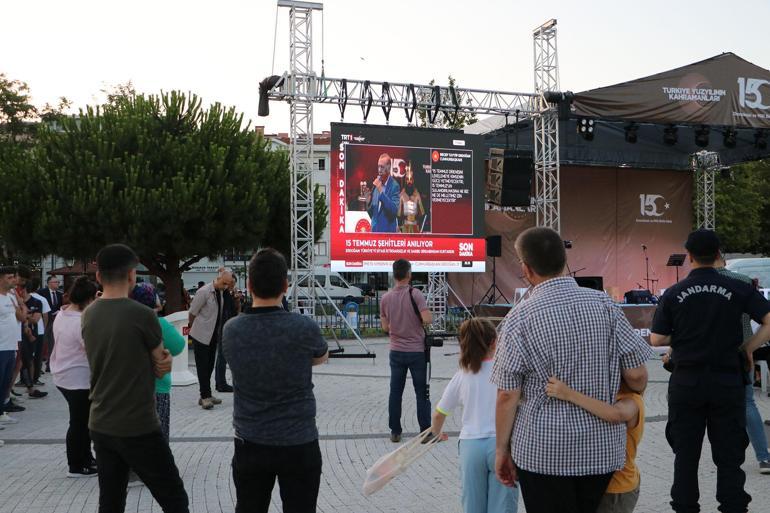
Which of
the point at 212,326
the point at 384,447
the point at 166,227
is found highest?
the point at 166,227

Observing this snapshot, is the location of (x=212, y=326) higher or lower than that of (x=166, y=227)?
lower

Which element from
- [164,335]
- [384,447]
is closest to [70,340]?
[164,335]

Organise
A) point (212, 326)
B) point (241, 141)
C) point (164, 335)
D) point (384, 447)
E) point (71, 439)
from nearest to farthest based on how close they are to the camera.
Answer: point (164, 335)
point (71, 439)
point (384, 447)
point (212, 326)
point (241, 141)

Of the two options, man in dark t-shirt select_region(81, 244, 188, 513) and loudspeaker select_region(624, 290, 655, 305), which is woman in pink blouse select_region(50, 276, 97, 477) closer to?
man in dark t-shirt select_region(81, 244, 188, 513)

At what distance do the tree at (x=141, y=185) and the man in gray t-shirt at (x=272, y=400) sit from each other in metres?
19.5

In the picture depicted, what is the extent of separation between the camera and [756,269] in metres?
14.8

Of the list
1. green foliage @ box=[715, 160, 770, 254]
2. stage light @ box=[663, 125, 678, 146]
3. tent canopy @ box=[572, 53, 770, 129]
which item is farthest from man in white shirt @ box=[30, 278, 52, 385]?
green foliage @ box=[715, 160, 770, 254]

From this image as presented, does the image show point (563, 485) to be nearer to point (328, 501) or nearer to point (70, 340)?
point (328, 501)

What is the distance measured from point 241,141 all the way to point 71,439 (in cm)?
1942

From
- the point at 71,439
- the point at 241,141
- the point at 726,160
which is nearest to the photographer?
the point at 71,439

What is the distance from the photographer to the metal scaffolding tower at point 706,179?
27188 millimetres

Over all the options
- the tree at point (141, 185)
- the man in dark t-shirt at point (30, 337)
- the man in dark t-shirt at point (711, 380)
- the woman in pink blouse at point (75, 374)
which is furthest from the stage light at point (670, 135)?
the woman in pink blouse at point (75, 374)

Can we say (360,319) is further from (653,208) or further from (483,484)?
(483,484)

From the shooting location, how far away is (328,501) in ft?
18.6
